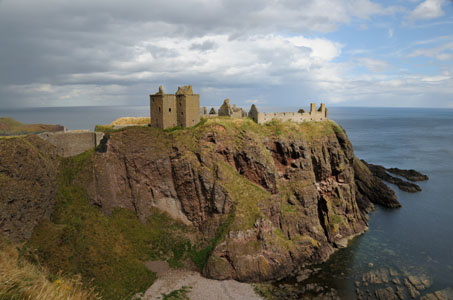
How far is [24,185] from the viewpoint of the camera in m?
38.0

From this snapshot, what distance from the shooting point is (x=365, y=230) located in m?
60.0

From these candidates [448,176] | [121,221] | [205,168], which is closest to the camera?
[121,221]

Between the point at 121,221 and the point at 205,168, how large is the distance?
1465cm

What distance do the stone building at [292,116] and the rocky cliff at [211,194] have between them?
7.68 feet

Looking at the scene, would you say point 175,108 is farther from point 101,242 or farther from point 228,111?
point 101,242

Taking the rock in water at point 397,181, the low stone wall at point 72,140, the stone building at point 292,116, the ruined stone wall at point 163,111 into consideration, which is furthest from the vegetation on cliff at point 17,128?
the rock in water at point 397,181

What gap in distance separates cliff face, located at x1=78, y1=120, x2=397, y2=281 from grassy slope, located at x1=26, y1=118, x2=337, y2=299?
333mm

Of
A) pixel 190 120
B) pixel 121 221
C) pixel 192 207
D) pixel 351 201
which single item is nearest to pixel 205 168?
pixel 192 207

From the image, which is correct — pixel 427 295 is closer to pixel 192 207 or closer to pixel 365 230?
pixel 365 230

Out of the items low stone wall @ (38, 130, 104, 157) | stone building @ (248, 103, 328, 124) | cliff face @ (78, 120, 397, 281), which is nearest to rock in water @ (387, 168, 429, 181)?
stone building @ (248, 103, 328, 124)

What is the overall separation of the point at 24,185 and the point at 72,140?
11.6m

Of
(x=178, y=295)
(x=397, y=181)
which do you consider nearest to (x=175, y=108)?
(x=178, y=295)

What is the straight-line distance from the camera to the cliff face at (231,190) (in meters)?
44.2

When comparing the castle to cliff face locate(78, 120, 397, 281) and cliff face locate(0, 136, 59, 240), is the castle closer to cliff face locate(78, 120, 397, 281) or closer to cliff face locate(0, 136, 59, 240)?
cliff face locate(78, 120, 397, 281)
